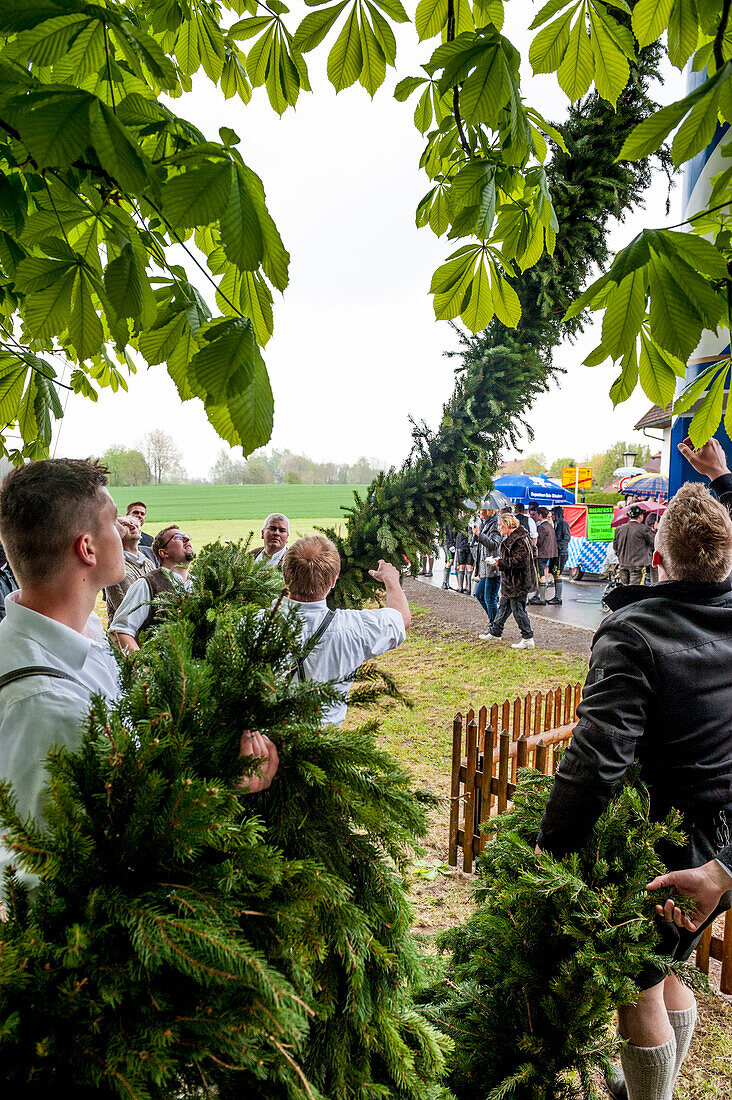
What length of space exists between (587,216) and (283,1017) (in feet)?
8.41

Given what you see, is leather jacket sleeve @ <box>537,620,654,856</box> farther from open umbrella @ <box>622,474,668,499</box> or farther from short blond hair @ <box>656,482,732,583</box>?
open umbrella @ <box>622,474,668,499</box>

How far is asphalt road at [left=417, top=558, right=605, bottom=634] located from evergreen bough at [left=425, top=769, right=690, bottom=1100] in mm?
8411

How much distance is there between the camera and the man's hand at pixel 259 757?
1004mm

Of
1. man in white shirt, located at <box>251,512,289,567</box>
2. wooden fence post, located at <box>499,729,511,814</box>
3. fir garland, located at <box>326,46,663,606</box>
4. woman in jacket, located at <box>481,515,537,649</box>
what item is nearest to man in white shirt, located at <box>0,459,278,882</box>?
fir garland, located at <box>326,46,663,606</box>

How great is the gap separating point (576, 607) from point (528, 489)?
16.0 ft

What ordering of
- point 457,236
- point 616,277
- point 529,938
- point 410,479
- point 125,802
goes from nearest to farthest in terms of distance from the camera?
point 125,802 < point 616,277 < point 457,236 < point 529,938 < point 410,479

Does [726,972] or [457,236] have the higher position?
[457,236]

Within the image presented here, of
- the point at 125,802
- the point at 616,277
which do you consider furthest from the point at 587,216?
the point at 125,802

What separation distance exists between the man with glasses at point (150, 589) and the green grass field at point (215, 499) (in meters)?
8.04

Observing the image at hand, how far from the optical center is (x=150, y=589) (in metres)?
3.77

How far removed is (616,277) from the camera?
47.7 inches

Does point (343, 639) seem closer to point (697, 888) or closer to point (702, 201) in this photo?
point (697, 888)

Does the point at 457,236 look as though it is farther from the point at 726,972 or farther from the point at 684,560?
the point at 726,972

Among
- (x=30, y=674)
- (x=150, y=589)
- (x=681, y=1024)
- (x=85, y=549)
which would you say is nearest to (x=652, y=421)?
(x=150, y=589)
